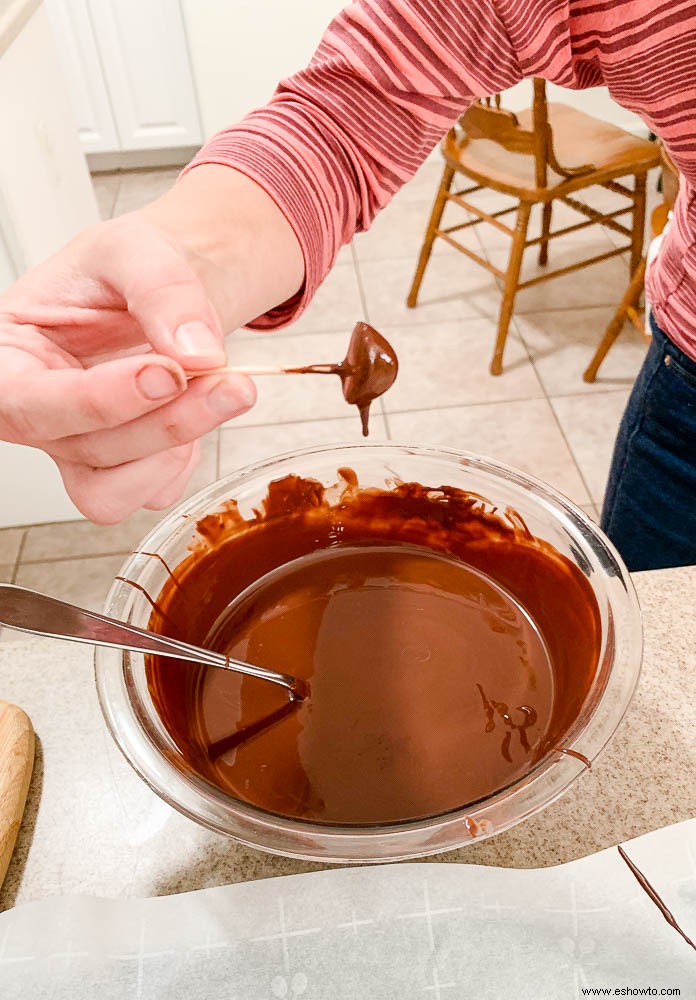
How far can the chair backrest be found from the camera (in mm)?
1880

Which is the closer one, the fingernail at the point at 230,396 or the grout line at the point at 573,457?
the fingernail at the point at 230,396

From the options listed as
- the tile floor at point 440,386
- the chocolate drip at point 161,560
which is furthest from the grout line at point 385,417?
the chocolate drip at point 161,560

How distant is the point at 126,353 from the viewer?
0.68 m

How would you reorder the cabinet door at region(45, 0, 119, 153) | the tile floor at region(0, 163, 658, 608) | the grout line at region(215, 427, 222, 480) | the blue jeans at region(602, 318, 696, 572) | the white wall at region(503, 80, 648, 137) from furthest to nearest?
1. the white wall at region(503, 80, 648, 137)
2. the cabinet door at region(45, 0, 119, 153)
3. the grout line at region(215, 427, 222, 480)
4. the tile floor at region(0, 163, 658, 608)
5. the blue jeans at region(602, 318, 696, 572)

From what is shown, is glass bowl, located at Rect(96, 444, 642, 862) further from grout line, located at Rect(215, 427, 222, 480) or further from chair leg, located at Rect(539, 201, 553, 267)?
chair leg, located at Rect(539, 201, 553, 267)

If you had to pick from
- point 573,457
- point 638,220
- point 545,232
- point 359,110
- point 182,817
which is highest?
point 359,110

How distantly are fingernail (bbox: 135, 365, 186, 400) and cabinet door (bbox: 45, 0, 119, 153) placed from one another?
2.86 m

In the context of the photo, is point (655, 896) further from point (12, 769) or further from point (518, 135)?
point (518, 135)

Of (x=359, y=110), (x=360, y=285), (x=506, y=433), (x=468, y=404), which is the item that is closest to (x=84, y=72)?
(x=360, y=285)

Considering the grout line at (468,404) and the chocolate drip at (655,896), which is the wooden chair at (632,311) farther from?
the chocolate drip at (655,896)

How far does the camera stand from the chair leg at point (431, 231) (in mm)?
2271

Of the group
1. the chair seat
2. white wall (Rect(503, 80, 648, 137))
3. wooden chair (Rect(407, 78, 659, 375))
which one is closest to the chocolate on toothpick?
wooden chair (Rect(407, 78, 659, 375))

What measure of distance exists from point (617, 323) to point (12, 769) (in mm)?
1871

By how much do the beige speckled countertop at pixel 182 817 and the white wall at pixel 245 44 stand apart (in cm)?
278
